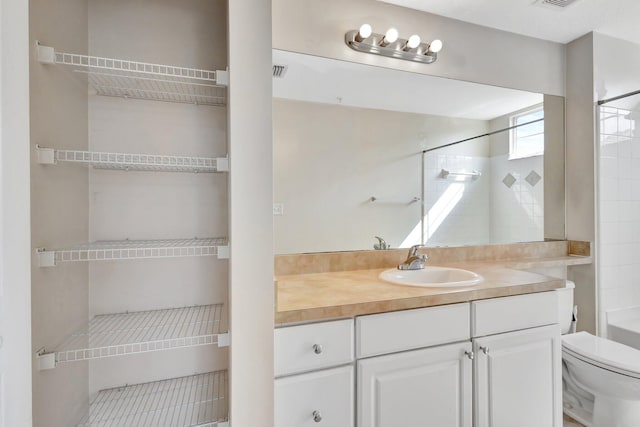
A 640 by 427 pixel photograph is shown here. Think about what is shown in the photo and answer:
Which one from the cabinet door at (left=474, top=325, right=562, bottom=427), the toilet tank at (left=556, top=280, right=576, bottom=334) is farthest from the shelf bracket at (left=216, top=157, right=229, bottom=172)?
the toilet tank at (left=556, top=280, right=576, bottom=334)

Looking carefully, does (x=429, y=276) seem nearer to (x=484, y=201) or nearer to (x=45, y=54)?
(x=484, y=201)

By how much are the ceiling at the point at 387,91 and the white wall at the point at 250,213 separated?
26.0 inches

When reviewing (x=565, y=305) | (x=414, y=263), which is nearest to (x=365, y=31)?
(x=414, y=263)

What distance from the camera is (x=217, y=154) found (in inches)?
55.6

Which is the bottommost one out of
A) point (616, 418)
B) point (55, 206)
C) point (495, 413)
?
point (616, 418)

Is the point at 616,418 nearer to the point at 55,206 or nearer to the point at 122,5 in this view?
the point at 55,206

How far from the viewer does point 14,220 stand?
0.84m

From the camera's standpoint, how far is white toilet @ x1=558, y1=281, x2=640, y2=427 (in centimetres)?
154

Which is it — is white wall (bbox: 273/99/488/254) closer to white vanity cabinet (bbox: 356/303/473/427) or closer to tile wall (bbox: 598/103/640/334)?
white vanity cabinet (bbox: 356/303/473/427)

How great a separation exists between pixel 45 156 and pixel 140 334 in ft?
2.10

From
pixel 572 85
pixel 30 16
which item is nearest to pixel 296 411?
pixel 30 16

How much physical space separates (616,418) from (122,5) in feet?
10.0

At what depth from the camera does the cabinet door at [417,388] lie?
3.85 ft

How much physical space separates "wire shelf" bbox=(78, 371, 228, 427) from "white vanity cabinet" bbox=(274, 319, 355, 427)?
0.23m
